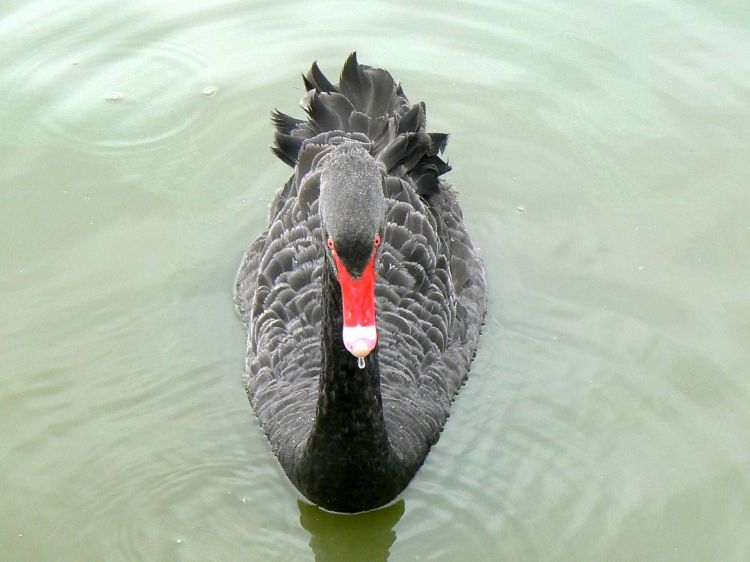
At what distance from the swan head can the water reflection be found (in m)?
1.45

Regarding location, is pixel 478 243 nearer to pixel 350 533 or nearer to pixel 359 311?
pixel 350 533

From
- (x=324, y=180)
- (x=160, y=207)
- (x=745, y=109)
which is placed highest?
(x=324, y=180)

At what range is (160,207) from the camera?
755 cm

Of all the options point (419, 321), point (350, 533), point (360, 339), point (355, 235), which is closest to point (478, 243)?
point (419, 321)

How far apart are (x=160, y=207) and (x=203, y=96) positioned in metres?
1.25

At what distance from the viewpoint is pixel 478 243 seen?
Answer: 727 cm

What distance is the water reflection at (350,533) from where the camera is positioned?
5512mm

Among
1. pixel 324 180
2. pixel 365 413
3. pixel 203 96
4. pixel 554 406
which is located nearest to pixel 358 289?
pixel 324 180

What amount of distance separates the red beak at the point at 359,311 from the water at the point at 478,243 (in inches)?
Result: 63.0

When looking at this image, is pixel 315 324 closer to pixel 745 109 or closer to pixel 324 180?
pixel 324 180

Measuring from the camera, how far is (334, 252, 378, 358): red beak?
425 centimetres

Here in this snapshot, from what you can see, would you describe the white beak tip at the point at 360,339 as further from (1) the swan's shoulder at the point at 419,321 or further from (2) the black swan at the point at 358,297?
(1) the swan's shoulder at the point at 419,321

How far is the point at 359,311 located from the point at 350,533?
1.64 m

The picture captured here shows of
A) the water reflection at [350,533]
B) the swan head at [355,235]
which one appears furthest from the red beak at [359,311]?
the water reflection at [350,533]
